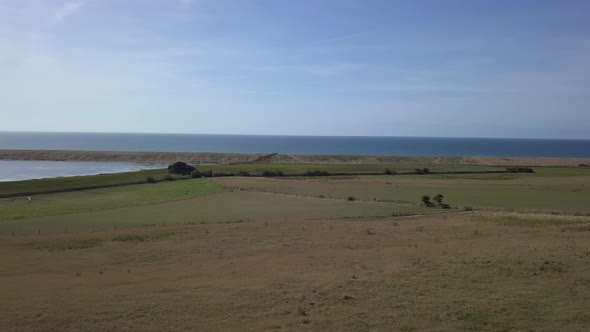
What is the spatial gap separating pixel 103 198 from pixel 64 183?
14.7m

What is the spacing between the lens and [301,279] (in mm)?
17297

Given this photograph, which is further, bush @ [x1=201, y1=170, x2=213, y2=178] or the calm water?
the calm water

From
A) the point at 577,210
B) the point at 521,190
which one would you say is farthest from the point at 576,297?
the point at 521,190

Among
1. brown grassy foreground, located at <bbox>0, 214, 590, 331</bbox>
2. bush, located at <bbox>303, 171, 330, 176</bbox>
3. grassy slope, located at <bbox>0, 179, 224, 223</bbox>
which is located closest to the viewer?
brown grassy foreground, located at <bbox>0, 214, 590, 331</bbox>

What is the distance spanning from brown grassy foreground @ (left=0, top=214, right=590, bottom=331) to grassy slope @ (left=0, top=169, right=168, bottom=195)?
106 feet

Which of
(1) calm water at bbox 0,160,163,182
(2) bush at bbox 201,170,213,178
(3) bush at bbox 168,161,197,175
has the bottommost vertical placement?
(1) calm water at bbox 0,160,163,182

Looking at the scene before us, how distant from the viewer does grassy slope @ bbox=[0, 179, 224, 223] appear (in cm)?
4019

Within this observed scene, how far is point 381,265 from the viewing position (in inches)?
756

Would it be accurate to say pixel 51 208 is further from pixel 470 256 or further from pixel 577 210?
pixel 577 210

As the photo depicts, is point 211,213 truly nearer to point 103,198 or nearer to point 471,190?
point 103,198

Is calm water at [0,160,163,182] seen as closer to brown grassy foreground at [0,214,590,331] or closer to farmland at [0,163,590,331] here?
farmland at [0,163,590,331]

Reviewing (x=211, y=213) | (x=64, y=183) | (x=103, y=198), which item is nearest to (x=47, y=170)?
(x=64, y=183)

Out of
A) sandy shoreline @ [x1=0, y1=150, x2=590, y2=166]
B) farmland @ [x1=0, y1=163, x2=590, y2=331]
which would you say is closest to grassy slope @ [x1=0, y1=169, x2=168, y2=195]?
farmland @ [x1=0, y1=163, x2=590, y2=331]

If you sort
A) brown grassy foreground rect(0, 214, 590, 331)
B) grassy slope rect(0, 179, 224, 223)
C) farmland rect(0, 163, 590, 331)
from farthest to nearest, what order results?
grassy slope rect(0, 179, 224, 223), farmland rect(0, 163, 590, 331), brown grassy foreground rect(0, 214, 590, 331)
